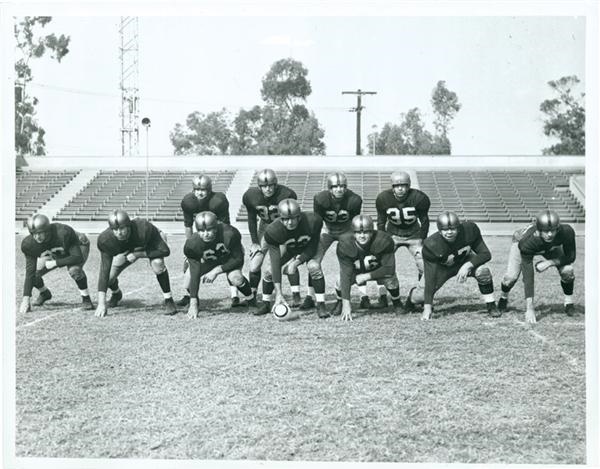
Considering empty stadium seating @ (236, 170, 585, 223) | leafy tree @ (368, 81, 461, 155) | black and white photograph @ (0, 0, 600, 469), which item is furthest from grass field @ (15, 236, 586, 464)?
empty stadium seating @ (236, 170, 585, 223)

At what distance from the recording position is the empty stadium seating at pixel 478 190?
79.3ft

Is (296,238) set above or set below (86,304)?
above

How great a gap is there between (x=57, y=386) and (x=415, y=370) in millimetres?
2823

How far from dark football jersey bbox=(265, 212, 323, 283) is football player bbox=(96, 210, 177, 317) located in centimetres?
138

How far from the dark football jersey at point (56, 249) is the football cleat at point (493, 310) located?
5036 millimetres

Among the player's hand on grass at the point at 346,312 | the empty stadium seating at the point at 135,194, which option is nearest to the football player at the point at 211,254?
the player's hand on grass at the point at 346,312

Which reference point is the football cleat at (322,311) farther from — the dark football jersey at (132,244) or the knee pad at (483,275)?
the dark football jersey at (132,244)

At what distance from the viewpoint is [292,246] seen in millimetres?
7789

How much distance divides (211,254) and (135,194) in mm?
20127

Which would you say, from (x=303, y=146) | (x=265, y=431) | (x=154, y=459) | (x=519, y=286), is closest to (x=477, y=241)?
(x=519, y=286)

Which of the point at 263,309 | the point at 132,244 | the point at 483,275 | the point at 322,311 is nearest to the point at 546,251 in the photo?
the point at 483,275

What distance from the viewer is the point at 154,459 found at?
13.4 ft

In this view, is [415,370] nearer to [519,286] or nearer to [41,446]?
[41,446]

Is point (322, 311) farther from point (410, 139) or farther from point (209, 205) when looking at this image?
point (410, 139)
